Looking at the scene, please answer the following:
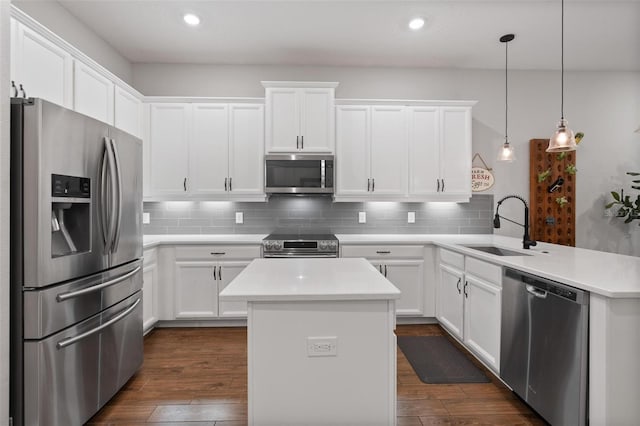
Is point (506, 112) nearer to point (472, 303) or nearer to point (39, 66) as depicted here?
point (472, 303)

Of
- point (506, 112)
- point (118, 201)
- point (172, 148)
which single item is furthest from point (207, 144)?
point (506, 112)

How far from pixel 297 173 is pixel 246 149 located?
64 centimetres

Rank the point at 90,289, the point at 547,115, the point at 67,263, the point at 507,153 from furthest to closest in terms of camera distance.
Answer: the point at 547,115
the point at 507,153
the point at 90,289
the point at 67,263

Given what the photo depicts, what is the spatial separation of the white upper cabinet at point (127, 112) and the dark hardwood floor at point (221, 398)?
214 centimetres

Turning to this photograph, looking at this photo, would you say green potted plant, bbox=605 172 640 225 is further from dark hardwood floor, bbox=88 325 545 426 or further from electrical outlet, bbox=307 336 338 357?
electrical outlet, bbox=307 336 338 357

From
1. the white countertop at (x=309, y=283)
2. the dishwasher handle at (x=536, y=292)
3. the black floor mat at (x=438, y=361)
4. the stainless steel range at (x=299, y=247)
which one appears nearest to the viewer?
the white countertop at (x=309, y=283)

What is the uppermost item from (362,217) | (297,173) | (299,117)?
(299,117)

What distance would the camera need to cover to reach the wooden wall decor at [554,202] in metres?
3.90

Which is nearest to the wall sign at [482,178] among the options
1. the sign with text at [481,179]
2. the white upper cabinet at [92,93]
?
the sign with text at [481,179]

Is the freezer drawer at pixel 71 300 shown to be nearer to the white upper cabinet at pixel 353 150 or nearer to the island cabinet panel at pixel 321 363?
the island cabinet panel at pixel 321 363

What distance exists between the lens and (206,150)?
11.8ft

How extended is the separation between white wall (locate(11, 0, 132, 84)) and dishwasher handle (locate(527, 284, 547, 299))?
3911mm

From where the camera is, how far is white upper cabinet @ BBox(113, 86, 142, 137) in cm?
305

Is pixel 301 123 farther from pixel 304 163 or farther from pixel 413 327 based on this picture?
pixel 413 327
